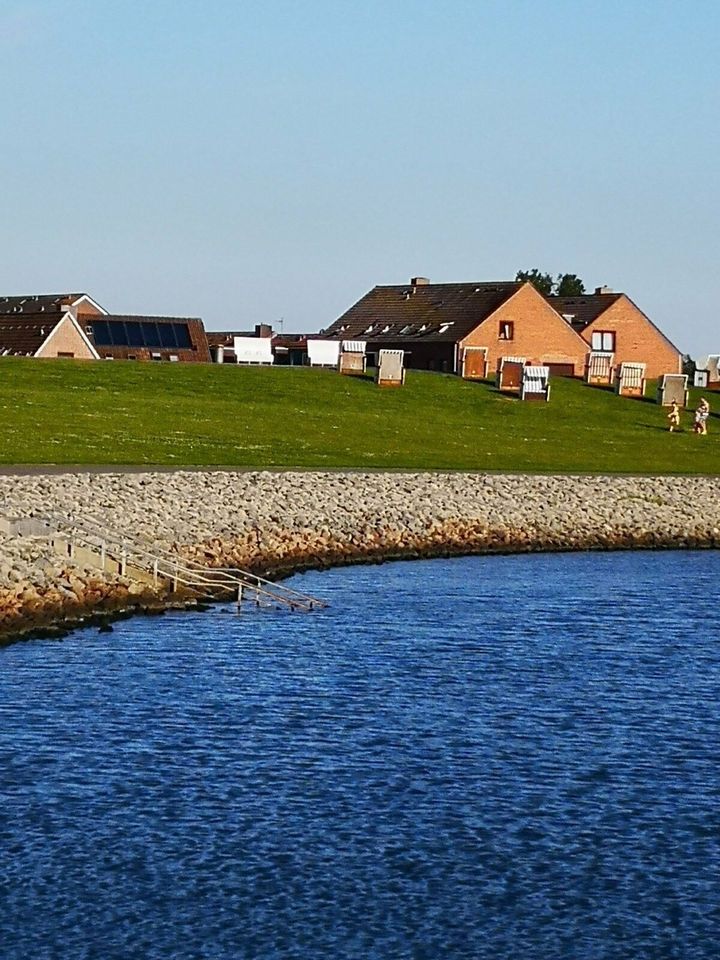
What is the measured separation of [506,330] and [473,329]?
10.1ft

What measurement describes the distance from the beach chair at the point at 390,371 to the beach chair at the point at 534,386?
16.5 ft

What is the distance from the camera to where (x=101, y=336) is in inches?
3814

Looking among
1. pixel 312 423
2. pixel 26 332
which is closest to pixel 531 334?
pixel 26 332

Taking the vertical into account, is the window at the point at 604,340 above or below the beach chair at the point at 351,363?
above

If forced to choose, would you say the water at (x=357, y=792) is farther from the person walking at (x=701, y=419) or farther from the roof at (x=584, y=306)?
the roof at (x=584, y=306)

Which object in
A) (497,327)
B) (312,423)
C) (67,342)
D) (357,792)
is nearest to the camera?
(357,792)

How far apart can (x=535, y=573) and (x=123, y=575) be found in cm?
1113

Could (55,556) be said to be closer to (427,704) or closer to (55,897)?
(427,704)

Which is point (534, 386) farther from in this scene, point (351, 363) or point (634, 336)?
point (634, 336)

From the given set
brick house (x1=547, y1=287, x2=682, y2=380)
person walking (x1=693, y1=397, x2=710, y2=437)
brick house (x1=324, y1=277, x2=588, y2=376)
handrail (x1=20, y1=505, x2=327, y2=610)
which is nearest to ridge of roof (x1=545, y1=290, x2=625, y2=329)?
brick house (x1=547, y1=287, x2=682, y2=380)

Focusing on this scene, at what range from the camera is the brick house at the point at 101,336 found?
8912 centimetres

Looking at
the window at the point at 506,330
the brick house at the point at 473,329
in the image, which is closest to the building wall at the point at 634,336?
the brick house at the point at 473,329

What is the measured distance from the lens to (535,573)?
126ft

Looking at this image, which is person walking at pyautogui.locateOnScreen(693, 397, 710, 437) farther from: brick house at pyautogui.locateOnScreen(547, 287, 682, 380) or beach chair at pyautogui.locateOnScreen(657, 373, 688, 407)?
brick house at pyautogui.locateOnScreen(547, 287, 682, 380)
